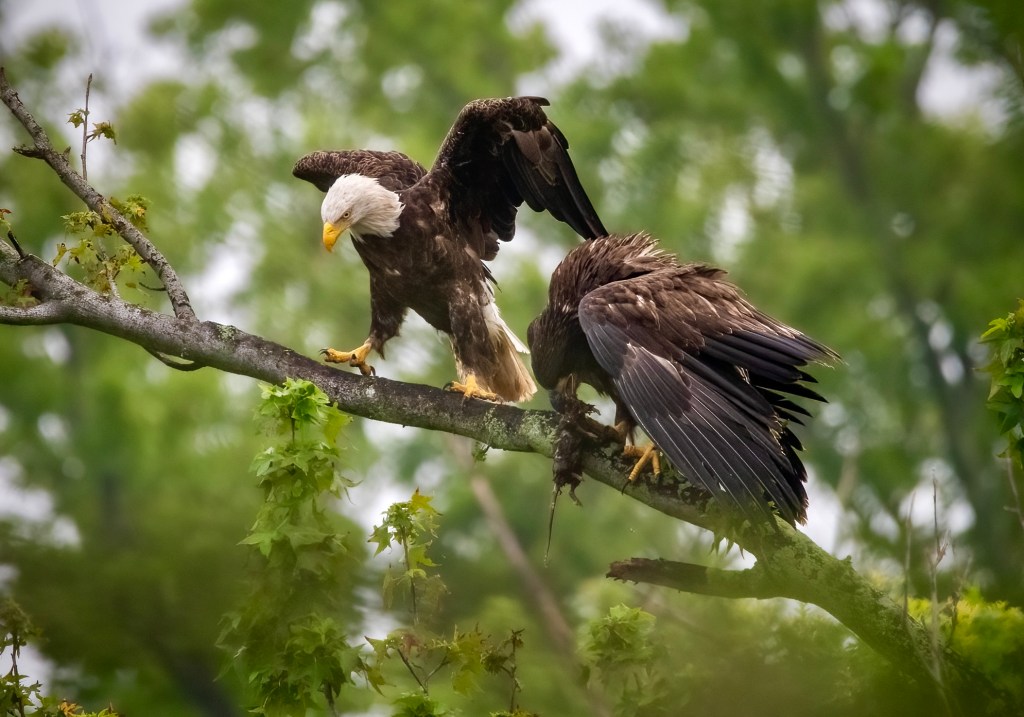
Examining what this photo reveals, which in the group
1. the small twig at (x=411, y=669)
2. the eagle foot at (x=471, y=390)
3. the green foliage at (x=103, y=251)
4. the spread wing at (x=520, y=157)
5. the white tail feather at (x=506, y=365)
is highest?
the spread wing at (x=520, y=157)

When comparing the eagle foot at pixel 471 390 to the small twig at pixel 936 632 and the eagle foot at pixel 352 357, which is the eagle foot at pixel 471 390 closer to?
the eagle foot at pixel 352 357

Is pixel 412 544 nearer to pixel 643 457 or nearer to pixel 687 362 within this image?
pixel 643 457

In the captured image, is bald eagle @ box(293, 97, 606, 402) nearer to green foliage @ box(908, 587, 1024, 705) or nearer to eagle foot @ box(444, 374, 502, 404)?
eagle foot @ box(444, 374, 502, 404)

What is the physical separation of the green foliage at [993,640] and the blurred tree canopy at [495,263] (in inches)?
236

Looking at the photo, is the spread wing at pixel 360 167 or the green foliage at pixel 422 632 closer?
the green foliage at pixel 422 632

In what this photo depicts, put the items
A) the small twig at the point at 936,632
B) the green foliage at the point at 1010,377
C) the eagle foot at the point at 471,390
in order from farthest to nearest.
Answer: the eagle foot at the point at 471,390, the green foliage at the point at 1010,377, the small twig at the point at 936,632

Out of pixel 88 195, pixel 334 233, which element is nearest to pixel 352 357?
pixel 334 233

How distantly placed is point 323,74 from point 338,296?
5985 millimetres

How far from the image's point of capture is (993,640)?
461 cm

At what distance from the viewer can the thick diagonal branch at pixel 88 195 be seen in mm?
4758

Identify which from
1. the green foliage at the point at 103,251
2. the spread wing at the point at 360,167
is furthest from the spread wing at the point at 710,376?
the spread wing at the point at 360,167

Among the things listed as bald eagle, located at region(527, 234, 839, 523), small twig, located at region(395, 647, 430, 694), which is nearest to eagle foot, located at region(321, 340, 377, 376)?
bald eagle, located at region(527, 234, 839, 523)

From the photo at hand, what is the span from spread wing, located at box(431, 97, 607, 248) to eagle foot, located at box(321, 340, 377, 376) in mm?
846

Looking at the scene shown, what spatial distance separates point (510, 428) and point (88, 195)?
5.76 ft
